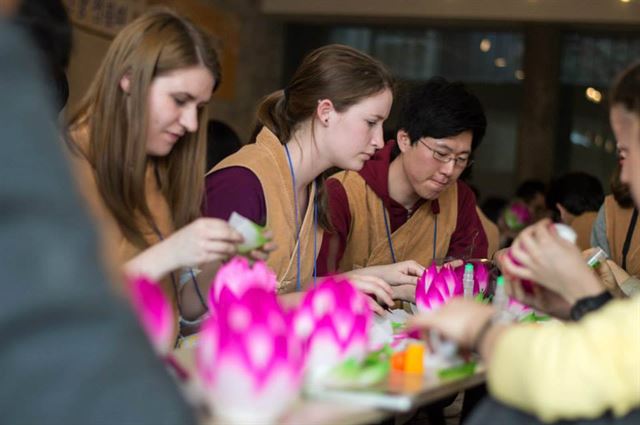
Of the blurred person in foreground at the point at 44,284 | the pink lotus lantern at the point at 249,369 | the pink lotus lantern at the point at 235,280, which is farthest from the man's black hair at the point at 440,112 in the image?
the blurred person in foreground at the point at 44,284

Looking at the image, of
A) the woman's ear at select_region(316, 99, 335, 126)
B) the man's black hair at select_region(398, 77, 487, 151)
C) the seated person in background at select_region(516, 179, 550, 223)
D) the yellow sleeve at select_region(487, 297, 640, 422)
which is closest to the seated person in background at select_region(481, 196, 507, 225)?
the seated person in background at select_region(516, 179, 550, 223)

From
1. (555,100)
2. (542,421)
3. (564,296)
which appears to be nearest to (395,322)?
(564,296)

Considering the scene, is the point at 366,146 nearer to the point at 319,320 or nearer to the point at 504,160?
the point at 319,320

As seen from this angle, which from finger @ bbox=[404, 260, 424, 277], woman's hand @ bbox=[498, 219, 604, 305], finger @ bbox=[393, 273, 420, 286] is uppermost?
woman's hand @ bbox=[498, 219, 604, 305]

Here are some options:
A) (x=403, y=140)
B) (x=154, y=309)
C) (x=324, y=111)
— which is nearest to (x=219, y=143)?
(x=403, y=140)

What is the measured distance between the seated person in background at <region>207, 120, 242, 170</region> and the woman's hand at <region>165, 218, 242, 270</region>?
204cm

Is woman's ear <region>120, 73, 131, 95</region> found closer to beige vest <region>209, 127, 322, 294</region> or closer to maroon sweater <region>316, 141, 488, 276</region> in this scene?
beige vest <region>209, 127, 322, 294</region>

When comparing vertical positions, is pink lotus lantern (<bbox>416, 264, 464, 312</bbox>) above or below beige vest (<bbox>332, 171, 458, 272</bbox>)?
above

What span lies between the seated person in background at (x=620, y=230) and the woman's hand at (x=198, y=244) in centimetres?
226

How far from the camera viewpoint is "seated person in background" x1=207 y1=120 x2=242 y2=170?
13.6ft

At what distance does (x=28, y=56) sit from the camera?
0.81m

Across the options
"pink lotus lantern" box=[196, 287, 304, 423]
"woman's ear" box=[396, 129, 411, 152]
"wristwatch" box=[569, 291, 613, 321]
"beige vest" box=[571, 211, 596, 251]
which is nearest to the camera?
"pink lotus lantern" box=[196, 287, 304, 423]

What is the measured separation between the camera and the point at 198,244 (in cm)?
201

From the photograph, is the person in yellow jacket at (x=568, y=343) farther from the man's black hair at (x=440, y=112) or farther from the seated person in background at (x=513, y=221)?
the seated person in background at (x=513, y=221)
